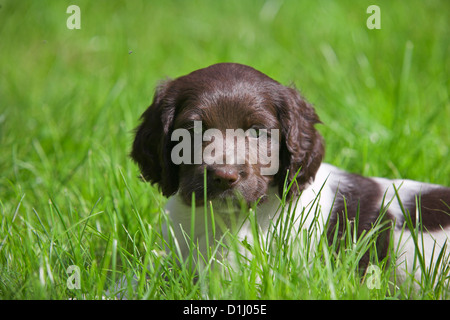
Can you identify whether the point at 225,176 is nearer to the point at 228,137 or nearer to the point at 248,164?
the point at 248,164

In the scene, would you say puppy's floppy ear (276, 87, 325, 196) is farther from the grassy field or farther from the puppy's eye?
the grassy field

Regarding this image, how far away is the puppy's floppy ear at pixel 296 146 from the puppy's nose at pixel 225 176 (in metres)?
0.45

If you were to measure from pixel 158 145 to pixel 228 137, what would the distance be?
0.54 m

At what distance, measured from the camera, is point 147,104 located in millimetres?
6574

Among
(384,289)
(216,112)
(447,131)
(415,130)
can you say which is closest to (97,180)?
(216,112)

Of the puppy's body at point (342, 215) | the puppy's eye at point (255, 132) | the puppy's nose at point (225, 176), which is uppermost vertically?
the puppy's eye at point (255, 132)

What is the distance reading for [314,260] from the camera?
3.11 meters

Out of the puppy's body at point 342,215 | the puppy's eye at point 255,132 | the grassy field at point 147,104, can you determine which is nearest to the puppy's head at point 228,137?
the puppy's eye at point 255,132

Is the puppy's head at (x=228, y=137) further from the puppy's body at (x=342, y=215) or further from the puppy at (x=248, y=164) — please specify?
the puppy's body at (x=342, y=215)

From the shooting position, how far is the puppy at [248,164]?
135 inches

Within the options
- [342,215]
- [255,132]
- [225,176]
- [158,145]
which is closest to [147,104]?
[158,145]

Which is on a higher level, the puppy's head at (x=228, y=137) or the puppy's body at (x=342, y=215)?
the puppy's head at (x=228, y=137)

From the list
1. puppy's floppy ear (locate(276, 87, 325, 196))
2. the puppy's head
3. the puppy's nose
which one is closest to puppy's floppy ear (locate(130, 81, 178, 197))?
the puppy's head

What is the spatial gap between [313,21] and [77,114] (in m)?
3.88
